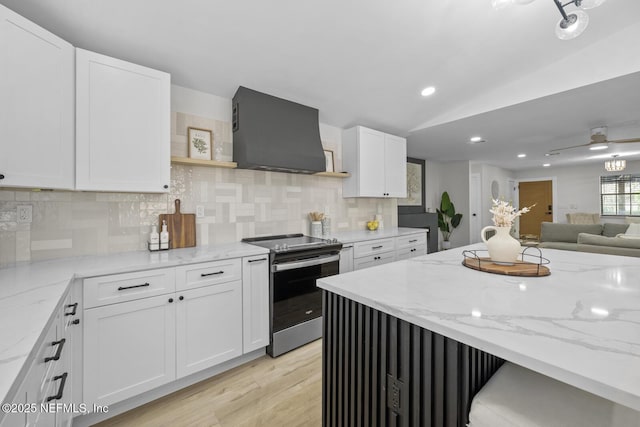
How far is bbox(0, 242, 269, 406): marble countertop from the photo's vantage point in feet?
2.32

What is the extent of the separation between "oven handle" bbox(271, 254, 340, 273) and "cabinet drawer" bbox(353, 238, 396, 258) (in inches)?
15.6

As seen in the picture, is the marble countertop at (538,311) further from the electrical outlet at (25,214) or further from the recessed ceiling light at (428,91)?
the recessed ceiling light at (428,91)

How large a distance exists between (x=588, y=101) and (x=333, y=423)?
391 centimetres

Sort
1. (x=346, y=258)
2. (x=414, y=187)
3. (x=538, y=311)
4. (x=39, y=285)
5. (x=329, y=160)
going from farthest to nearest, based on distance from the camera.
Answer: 1. (x=414, y=187)
2. (x=329, y=160)
3. (x=346, y=258)
4. (x=39, y=285)
5. (x=538, y=311)

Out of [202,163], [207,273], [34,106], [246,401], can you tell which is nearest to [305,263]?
[207,273]

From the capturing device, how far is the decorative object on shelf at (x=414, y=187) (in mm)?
5645

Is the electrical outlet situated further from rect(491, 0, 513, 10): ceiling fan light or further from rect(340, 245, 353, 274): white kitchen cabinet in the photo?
rect(491, 0, 513, 10): ceiling fan light

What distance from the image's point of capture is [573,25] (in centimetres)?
156

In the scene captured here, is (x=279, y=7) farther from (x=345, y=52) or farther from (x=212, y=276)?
(x=212, y=276)

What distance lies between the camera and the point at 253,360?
2236mm

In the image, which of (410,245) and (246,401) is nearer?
(246,401)

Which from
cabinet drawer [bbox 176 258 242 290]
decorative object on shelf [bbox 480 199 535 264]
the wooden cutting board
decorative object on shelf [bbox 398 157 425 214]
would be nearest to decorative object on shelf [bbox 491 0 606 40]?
decorative object on shelf [bbox 480 199 535 264]

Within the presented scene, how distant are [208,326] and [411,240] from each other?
108 inches

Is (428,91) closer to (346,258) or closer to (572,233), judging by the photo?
(346,258)
